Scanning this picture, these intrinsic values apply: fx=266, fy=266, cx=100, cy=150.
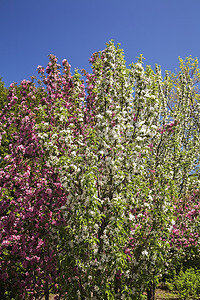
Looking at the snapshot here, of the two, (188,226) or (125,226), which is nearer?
(125,226)

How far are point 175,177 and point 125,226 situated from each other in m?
4.45

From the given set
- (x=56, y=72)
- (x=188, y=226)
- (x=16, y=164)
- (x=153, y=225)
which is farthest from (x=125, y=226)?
(x=56, y=72)

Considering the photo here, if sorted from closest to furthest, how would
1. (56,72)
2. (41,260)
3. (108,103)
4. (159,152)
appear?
(108,103), (41,260), (56,72), (159,152)

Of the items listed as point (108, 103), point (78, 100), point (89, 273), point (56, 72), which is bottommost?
point (89, 273)

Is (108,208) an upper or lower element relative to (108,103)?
lower

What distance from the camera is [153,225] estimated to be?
5.85 metres

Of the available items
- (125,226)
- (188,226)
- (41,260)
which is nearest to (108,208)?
(125,226)

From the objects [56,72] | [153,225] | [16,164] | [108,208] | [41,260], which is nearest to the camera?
[108,208]

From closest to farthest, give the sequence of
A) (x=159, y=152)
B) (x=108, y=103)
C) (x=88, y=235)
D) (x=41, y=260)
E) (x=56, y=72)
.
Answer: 1. (x=88, y=235)
2. (x=108, y=103)
3. (x=41, y=260)
4. (x=56, y=72)
5. (x=159, y=152)

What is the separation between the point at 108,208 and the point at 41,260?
2986mm

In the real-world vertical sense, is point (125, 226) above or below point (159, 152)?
below

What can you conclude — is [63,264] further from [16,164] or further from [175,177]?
[175,177]

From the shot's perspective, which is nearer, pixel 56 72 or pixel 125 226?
pixel 125 226

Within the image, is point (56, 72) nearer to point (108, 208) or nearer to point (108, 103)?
point (108, 103)
